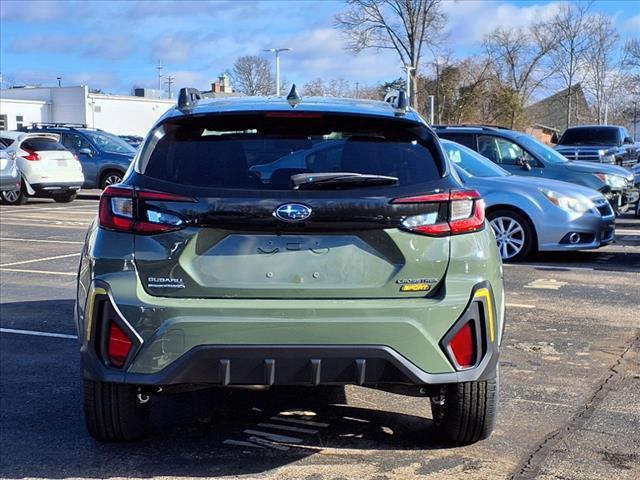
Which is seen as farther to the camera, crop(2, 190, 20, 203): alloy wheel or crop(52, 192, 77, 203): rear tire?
crop(52, 192, 77, 203): rear tire

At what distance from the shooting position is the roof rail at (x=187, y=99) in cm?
394

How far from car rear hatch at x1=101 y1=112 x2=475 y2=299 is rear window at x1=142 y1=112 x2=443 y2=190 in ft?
0.04

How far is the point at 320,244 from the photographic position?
341 centimetres

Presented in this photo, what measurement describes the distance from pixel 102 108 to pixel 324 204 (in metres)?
52.9

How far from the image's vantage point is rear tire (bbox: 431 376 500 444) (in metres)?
3.75

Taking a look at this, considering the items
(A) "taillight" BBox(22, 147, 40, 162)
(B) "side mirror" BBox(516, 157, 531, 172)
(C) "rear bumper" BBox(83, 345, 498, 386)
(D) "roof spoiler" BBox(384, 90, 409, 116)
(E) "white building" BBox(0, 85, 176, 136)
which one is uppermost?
(E) "white building" BBox(0, 85, 176, 136)

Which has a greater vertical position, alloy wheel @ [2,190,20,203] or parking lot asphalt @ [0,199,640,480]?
alloy wheel @ [2,190,20,203]

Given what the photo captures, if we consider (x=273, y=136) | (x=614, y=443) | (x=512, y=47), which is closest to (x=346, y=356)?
Result: (x=273, y=136)

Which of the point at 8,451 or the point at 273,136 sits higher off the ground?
the point at 273,136

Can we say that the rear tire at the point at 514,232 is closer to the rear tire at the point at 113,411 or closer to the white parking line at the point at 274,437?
the white parking line at the point at 274,437

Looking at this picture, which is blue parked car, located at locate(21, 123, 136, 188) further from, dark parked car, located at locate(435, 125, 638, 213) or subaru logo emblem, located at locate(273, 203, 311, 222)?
subaru logo emblem, located at locate(273, 203, 311, 222)

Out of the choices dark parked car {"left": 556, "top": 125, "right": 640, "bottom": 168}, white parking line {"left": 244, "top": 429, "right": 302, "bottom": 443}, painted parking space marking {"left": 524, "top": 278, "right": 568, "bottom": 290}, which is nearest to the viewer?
white parking line {"left": 244, "top": 429, "right": 302, "bottom": 443}

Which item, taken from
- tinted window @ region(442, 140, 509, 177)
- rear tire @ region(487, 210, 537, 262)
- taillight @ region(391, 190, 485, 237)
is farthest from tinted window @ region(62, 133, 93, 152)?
taillight @ region(391, 190, 485, 237)

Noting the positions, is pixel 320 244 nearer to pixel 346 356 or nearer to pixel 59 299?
pixel 346 356
